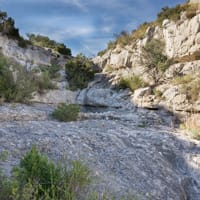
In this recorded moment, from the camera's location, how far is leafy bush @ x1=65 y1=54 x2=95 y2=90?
16.4m

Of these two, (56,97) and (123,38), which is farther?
(123,38)

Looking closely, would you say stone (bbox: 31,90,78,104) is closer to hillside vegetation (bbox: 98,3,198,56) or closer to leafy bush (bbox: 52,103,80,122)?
leafy bush (bbox: 52,103,80,122)

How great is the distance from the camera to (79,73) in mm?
17188

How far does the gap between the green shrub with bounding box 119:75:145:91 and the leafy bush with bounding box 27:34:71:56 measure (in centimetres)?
1037

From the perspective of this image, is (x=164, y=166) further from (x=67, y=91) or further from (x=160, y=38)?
(x=160, y=38)

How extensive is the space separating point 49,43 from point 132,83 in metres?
13.6

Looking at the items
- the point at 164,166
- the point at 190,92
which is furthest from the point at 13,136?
the point at 190,92

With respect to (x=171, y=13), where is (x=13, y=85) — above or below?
below

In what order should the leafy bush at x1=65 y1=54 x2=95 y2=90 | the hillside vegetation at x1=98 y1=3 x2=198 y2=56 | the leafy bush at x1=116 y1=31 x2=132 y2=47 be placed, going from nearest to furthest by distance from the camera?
the leafy bush at x1=65 y1=54 x2=95 y2=90 → the hillside vegetation at x1=98 y1=3 x2=198 y2=56 → the leafy bush at x1=116 y1=31 x2=132 y2=47

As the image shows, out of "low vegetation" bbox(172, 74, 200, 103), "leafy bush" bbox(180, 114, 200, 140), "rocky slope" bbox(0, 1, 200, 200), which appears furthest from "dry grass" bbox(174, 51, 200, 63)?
"leafy bush" bbox(180, 114, 200, 140)

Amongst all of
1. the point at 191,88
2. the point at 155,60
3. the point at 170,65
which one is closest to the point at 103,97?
the point at 155,60

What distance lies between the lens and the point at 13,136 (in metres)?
4.55

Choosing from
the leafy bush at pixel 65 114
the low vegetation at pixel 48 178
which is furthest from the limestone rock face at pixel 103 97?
the low vegetation at pixel 48 178

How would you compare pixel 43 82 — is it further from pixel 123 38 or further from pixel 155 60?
pixel 123 38
